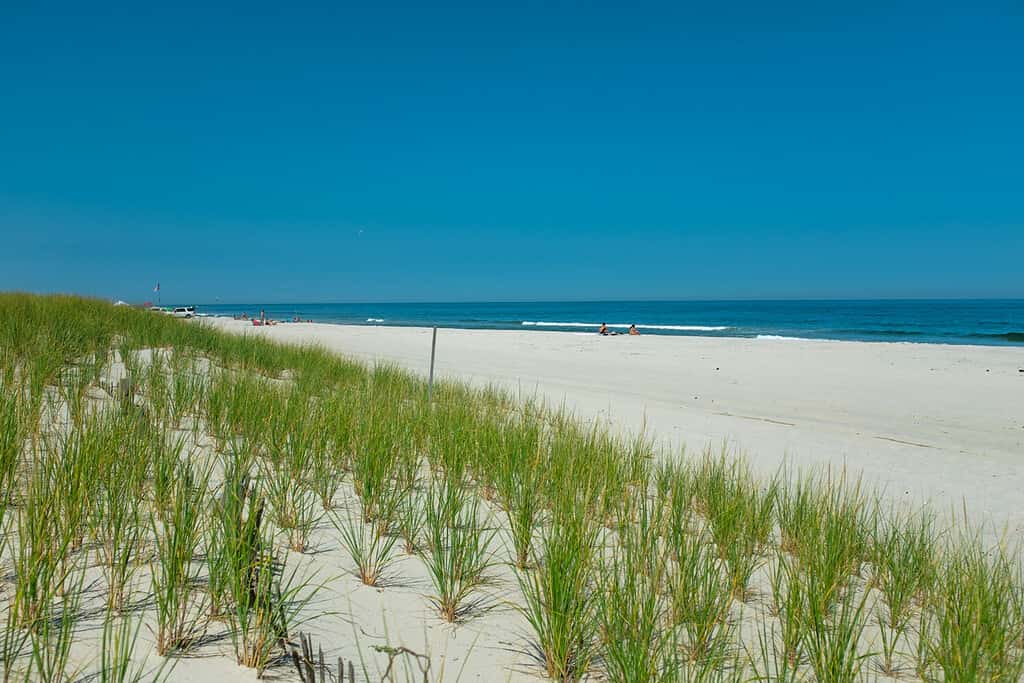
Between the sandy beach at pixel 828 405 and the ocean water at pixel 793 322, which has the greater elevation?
the ocean water at pixel 793 322

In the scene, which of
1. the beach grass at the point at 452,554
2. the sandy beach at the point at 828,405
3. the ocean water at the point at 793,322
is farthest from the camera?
the ocean water at the point at 793,322

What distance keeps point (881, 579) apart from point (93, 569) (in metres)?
3.13

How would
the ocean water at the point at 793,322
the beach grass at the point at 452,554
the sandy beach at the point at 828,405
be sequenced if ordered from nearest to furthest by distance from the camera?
the beach grass at the point at 452,554 → the sandy beach at the point at 828,405 → the ocean water at the point at 793,322

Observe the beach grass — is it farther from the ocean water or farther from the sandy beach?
the ocean water

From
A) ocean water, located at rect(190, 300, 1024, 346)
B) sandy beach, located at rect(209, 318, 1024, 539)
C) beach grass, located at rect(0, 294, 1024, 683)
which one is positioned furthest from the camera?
ocean water, located at rect(190, 300, 1024, 346)

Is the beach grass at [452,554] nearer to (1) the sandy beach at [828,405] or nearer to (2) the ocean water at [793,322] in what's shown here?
(1) the sandy beach at [828,405]

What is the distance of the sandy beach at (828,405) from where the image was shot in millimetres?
5391

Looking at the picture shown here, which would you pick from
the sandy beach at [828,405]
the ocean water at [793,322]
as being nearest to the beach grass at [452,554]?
the sandy beach at [828,405]

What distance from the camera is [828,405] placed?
955 centimetres

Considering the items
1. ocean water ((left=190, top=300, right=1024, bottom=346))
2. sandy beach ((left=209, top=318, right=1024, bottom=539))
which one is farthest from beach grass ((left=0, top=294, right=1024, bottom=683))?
ocean water ((left=190, top=300, right=1024, bottom=346))

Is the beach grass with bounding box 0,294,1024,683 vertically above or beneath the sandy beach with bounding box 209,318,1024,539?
above

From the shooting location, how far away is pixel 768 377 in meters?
13.1

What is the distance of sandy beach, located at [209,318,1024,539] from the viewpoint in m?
5.39

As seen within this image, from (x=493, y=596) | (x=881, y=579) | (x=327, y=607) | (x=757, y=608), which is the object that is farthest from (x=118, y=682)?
(x=881, y=579)
